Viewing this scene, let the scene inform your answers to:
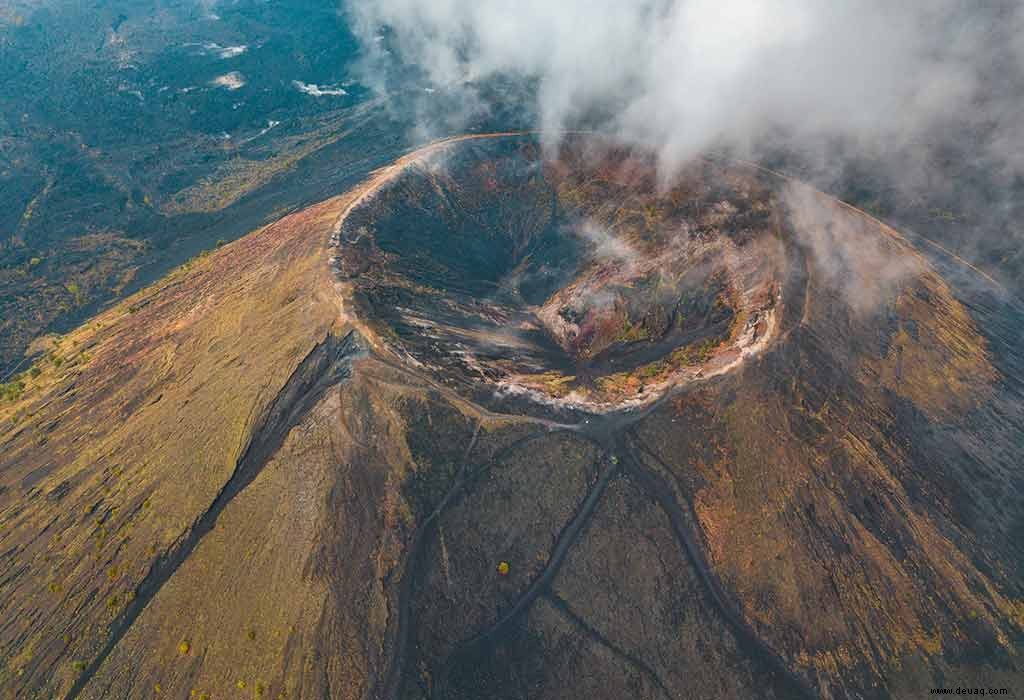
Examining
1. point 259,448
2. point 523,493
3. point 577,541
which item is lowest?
point 577,541

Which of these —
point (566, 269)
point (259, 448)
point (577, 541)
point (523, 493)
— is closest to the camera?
point (577, 541)

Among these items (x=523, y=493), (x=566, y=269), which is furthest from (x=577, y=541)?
(x=566, y=269)

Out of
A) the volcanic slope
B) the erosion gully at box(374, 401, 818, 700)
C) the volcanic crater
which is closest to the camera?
the volcanic slope

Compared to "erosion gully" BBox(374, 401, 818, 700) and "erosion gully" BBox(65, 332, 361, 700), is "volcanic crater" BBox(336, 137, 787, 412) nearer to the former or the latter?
"erosion gully" BBox(374, 401, 818, 700)

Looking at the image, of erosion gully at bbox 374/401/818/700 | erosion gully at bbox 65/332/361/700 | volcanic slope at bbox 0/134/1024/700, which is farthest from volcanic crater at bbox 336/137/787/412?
erosion gully at bbox 65/332/361/700

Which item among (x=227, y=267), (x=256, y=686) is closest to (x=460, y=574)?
(x=256, y=686)

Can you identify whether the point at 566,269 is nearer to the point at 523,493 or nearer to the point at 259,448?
the point at 523,493

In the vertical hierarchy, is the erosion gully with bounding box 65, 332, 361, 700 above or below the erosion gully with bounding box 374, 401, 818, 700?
above

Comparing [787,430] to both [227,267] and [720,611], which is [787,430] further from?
[227,267]
